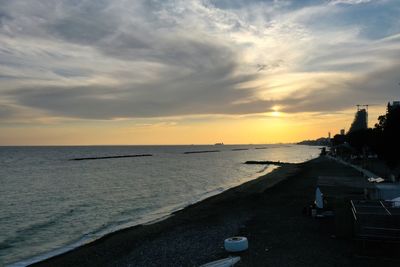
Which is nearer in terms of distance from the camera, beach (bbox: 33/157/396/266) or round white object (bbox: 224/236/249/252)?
beach (bbox: 33/157/396/266)

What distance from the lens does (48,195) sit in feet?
135

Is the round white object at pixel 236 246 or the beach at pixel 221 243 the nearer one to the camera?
the beach at pixel 221 243

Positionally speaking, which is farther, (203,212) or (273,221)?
(203,212)

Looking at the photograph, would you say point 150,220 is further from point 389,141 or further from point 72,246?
point 389,141

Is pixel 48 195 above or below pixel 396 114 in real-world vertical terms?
below

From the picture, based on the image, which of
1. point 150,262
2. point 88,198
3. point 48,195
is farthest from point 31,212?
point 150,262

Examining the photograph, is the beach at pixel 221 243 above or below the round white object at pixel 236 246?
below

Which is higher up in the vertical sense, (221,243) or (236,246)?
(236,246)

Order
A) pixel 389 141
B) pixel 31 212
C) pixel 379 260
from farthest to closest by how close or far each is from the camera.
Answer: pixel 389 141, pixel 31 212, pixel 379 260

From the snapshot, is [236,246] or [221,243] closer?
[236,246]

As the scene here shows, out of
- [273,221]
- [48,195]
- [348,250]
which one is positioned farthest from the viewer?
[48,195]

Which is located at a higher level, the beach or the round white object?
the round white object

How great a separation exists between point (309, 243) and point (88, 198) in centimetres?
2795

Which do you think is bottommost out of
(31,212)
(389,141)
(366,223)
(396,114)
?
(31,212)
